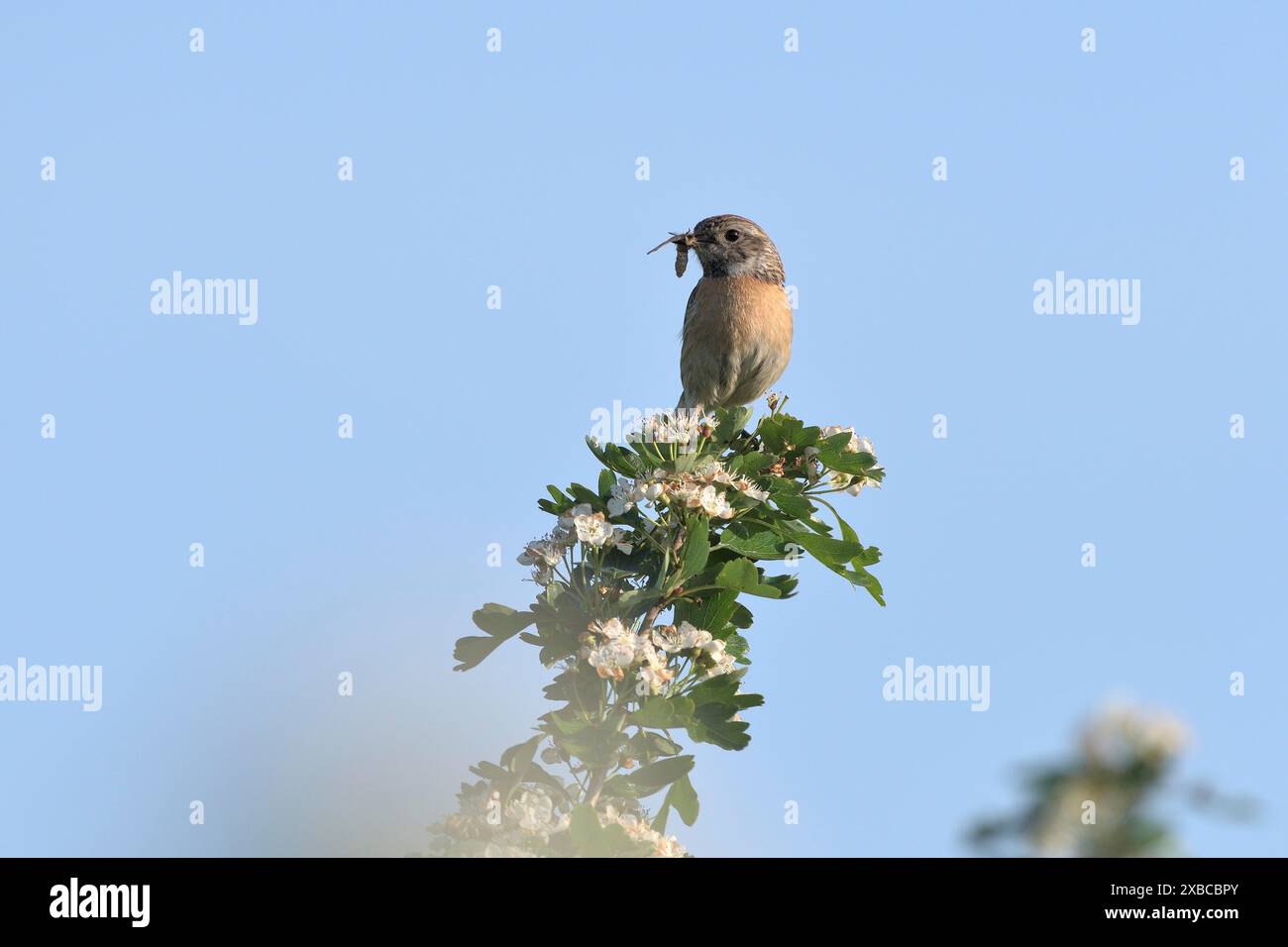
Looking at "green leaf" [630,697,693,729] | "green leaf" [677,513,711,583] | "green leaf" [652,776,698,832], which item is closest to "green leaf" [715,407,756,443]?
"green leaf" [677,513,711,583]

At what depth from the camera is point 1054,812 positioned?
444 cm

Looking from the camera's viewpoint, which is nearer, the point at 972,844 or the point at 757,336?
the point at 972,844

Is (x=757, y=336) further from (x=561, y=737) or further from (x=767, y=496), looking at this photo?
(x=561, y=737)

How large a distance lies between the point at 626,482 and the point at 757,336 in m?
3.36

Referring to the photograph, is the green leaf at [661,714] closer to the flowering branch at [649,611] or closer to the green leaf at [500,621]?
the flowering branch at [649,611]

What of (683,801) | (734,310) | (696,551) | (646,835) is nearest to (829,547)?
(696,551)

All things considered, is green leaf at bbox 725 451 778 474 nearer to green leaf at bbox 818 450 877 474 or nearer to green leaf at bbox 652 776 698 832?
green leaf at bbox 818 450 877 474

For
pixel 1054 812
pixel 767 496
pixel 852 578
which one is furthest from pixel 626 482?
pixel 1054 812

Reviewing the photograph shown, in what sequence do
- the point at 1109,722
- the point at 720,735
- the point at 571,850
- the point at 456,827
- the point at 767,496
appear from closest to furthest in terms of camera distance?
the point at 571,850 < the point at 456,827 < the point at 720,735 < the point at 1109,722 < the point at 767,496

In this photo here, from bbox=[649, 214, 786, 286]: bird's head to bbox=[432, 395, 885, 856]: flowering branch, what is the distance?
2761 millimetres

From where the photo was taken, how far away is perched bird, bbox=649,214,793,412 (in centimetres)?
797

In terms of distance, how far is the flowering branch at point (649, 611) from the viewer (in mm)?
4203

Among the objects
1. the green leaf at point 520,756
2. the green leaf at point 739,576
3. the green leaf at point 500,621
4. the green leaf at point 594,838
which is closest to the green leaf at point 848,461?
the green leaf at point 739,576

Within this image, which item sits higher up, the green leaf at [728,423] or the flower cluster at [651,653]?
the green leaf at [728,423]
